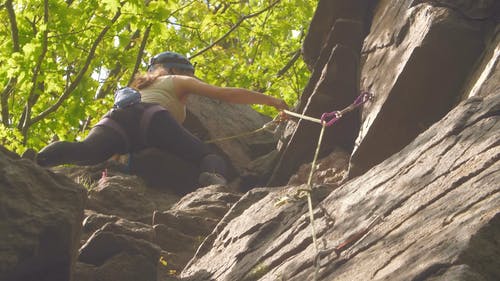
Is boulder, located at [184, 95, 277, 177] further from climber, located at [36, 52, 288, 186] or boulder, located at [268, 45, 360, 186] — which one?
boulder, located at [268, 45, 360, 186]

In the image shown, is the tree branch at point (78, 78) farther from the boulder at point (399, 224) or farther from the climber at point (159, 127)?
the boulder at point (399, 224)

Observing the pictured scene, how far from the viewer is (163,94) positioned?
32.2 ft

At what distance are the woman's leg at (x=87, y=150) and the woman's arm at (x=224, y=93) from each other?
101 centimetres

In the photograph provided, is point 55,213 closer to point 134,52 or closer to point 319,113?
point 319,113

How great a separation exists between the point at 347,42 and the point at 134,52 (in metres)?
6.23

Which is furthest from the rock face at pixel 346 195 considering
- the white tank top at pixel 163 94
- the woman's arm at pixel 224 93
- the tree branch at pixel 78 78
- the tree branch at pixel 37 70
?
the tree branch at pixel 78 78

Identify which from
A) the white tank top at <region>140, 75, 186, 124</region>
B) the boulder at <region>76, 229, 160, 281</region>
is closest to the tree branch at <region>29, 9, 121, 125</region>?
the white tank top at <region>140, 75, 186, 124</region>

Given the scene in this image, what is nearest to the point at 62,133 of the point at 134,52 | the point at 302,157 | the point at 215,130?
the point at 134,52

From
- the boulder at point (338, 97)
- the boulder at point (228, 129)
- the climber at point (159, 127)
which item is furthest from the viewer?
the boulder at point (228, 129)

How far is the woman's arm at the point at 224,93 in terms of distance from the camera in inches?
357

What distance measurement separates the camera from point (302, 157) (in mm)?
9000

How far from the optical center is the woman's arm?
9070 mm

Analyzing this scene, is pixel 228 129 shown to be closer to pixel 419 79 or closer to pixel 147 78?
pixel 147 78

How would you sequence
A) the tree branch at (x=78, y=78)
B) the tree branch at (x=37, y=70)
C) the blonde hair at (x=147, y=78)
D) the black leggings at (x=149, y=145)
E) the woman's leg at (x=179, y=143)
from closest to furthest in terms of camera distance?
the black leggings at (x=149, y=145), the woman's leg at (x=179, y=143), the blonde hair at (x=147, y=78), the tree branch at (x=37, y=70), the tree branch at (x=78, y=78)
